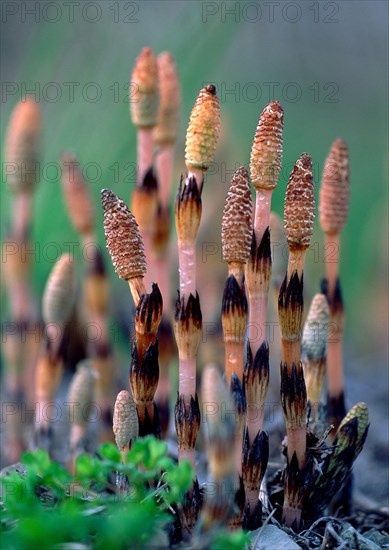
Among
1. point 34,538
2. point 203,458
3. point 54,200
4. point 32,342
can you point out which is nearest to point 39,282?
point 54,200

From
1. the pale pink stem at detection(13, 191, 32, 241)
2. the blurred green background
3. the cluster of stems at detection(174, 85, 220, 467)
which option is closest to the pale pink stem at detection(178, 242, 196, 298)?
the cluster of stems at detection(174, 85, 220, 467)

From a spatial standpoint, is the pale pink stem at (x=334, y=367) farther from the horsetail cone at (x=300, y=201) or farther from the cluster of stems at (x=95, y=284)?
the cluster of stems at (x=95, y=284)

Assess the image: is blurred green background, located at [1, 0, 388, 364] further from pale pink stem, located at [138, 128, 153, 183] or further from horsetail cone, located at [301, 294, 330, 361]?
horsetail cone, located at [301, 294, 330, 361]

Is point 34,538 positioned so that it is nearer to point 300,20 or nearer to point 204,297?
point 204,297

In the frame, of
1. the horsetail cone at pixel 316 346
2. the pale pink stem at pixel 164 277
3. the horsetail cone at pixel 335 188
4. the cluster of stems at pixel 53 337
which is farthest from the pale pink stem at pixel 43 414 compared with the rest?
the horsetail cone at pixel 335 188

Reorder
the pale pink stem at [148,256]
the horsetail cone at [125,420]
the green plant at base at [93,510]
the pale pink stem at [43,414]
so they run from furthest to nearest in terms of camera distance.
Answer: the pale pink stem at [43,414]
the pale pink stem at [148,256]
the horsetail cone at [125,420]
the green plant at base at [93,510]

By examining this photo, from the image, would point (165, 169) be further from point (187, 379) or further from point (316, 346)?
point (187, 379)
